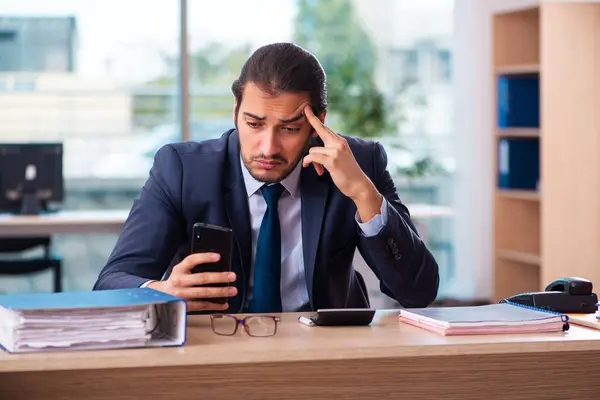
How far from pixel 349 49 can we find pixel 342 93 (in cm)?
37

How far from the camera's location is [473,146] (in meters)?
6.68

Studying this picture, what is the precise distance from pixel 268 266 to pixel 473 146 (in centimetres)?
457

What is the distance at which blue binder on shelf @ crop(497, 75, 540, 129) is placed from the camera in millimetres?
5852

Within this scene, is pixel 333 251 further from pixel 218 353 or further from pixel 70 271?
pixel 70 271

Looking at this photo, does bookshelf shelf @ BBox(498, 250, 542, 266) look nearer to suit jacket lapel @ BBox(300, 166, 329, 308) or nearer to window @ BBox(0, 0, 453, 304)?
window @ BBox(0, 0, 453, 304)

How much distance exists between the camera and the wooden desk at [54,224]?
17.1ft

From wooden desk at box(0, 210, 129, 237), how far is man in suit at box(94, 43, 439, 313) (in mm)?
2957

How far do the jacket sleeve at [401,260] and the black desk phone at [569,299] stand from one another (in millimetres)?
257

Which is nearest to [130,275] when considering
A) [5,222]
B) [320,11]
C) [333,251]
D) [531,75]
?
[333,251]

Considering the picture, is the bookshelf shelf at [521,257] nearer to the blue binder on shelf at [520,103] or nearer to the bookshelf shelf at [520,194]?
the bookshelf shelf at [520,194]

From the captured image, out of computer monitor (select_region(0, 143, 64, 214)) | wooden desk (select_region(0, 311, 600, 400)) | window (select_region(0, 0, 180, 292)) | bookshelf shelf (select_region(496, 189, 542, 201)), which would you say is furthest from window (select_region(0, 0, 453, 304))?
wooden desk (select_region(0, 311, 600, 400))

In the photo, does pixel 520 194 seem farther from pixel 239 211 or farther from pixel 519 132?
pixel 239 211

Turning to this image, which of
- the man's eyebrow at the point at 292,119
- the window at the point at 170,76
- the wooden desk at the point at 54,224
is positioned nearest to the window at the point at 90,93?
the window at the point at 170,76

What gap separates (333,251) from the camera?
7.86ft
